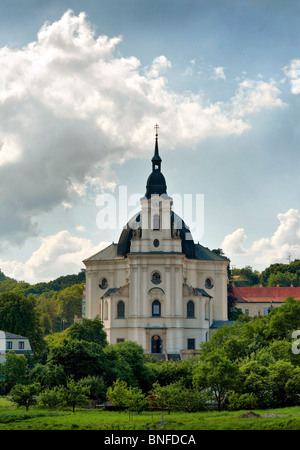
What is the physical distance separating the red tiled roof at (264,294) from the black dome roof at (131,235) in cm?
3906

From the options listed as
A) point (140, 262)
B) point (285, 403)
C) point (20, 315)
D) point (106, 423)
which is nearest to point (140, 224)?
point (140, 262)

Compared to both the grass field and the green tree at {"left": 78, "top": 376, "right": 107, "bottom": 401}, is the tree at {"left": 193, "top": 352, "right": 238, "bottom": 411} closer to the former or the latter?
the grass field

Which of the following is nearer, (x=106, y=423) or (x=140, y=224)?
(x=106, y=423)

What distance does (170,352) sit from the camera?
306ft

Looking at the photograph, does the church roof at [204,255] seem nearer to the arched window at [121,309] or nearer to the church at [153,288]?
the church at [153,288]

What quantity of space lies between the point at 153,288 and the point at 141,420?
1892 inches

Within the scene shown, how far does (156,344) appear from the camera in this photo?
94250 millimetres

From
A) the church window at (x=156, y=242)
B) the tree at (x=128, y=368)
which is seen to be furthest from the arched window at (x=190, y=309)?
the tree at (x=128, y=368)

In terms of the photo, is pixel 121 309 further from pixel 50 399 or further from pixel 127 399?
pixel 127 399

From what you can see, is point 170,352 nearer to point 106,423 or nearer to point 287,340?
point 287,340

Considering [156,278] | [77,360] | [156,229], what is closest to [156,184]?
[156,229]

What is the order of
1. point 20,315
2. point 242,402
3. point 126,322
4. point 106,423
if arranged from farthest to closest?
point 126,322 → point 20,315 → point 242,402 → point 106,423

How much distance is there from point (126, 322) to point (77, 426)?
51577mm

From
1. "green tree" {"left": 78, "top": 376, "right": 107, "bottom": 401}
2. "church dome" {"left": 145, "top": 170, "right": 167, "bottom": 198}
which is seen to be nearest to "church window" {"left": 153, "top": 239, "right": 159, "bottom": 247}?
"church dome" {"left": 145, "top": 170, "right": 167, "bottom": 198}
